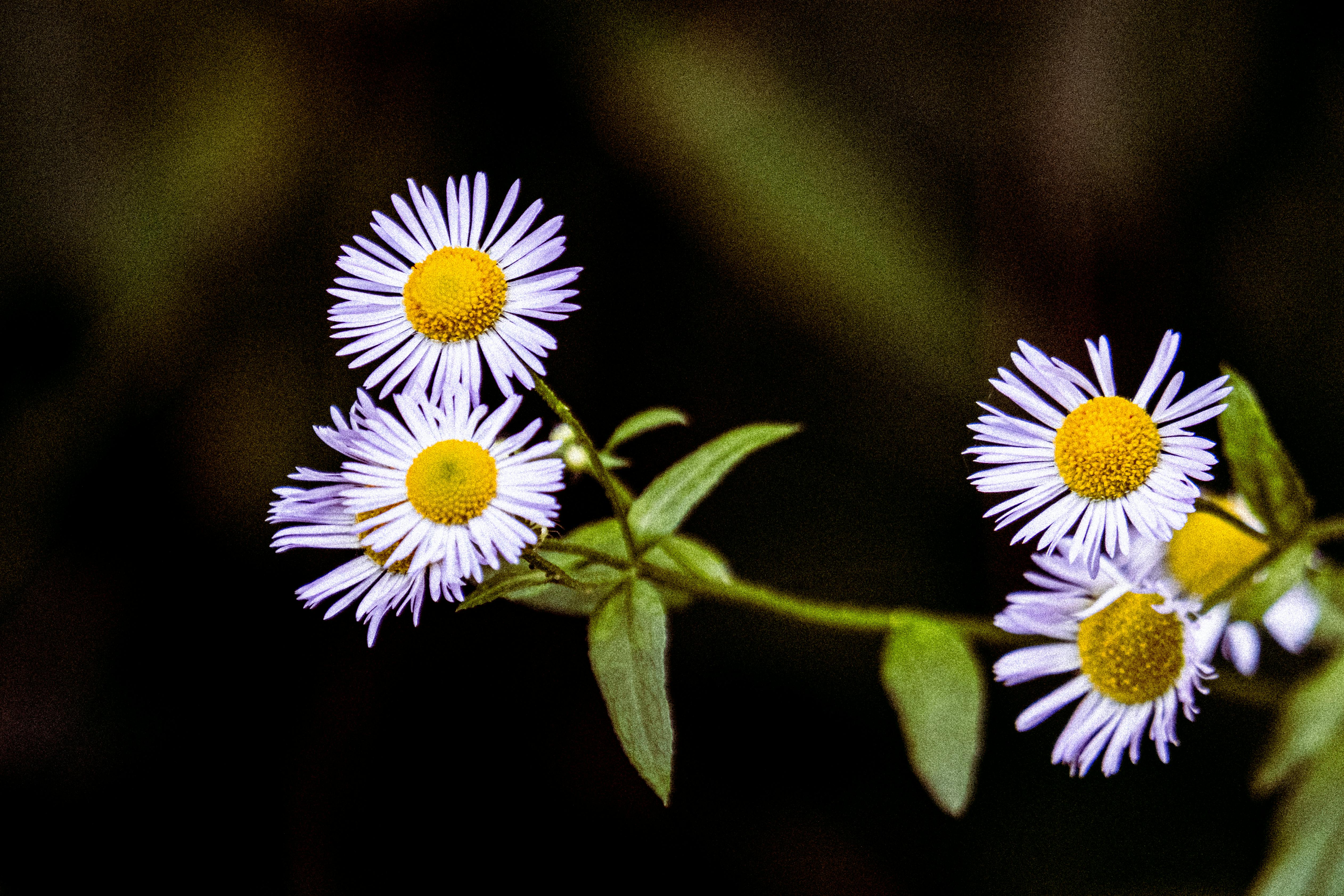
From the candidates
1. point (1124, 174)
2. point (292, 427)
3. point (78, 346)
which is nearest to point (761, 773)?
point (292, 427)

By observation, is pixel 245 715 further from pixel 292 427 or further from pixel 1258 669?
pixel 1258 669

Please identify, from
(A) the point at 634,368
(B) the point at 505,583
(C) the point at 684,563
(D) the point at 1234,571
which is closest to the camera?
(B) the point at 505,583

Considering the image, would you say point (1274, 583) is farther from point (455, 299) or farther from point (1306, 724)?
point (455, 299)

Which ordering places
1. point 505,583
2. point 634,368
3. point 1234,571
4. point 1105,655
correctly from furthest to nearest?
→ point 634,368
point 1234,571
point 1105,655
point 505,583

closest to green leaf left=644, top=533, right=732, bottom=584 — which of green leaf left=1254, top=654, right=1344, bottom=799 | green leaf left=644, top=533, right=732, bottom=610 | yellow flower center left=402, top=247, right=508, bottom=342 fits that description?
green leaf left=644, top=533, right=732, bottom=610

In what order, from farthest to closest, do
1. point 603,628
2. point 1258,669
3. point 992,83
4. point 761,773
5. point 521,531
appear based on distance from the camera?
1. point 992,83
2. point 761,773
3. point 1258,669
4. point 603,628
5. point 521,531

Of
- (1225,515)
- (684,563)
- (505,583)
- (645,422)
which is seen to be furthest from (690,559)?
(1225,515)

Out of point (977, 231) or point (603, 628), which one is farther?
point (977, 231)
